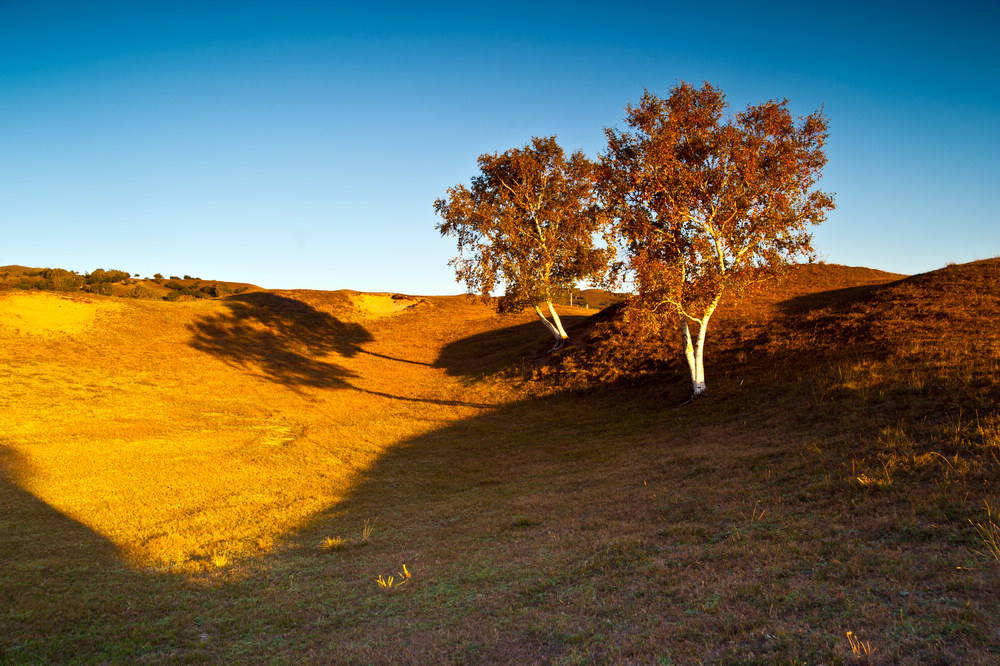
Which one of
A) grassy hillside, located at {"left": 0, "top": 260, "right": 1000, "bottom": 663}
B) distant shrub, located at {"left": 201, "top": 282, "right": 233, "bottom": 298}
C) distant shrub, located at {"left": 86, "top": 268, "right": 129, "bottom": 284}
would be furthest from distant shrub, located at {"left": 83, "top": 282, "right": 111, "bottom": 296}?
grassy hillside, located at {"left": 0, "top": 260, "right": 1000, "bottom": 663}

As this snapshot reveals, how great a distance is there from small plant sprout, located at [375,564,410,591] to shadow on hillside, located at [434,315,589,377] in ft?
101

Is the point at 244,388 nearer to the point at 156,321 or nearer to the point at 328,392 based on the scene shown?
the point at 328,392

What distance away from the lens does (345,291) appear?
261 ft

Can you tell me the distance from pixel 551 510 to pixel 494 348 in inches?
1472

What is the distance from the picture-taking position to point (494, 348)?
51531 millimetres

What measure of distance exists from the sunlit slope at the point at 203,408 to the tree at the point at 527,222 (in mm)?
8522

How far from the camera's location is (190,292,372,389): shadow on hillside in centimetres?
4419

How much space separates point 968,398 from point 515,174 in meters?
27.8

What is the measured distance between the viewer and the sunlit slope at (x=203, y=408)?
16.0m

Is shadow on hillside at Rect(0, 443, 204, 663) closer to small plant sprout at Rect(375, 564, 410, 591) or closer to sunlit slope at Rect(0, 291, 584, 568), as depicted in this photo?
sunlit slope at Rect(0, 291, 584, 568)

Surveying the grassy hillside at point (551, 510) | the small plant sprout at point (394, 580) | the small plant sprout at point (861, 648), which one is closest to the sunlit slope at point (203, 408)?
the grassy hillside at point (551, 510)

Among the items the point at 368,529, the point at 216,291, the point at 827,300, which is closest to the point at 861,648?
the point at 368,529

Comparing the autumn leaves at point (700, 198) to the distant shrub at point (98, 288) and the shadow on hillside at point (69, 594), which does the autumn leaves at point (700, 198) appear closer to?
the shadow on hillside at point (69, 594)

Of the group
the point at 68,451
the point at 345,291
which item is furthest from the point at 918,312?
the point at 345,291
